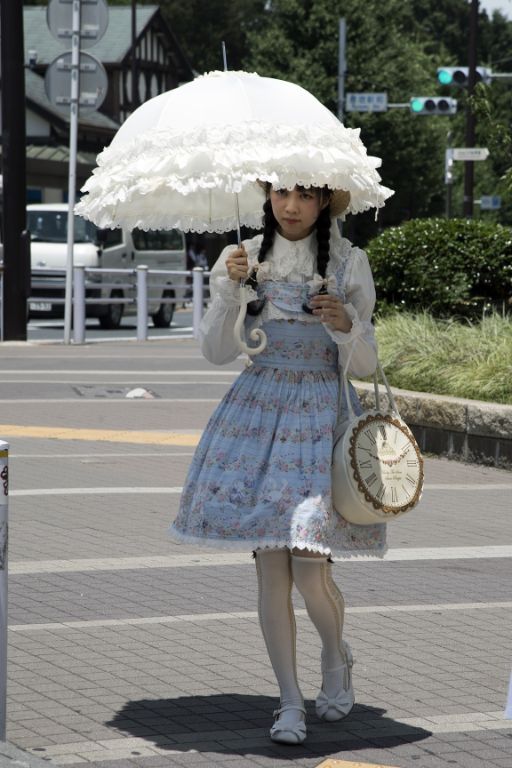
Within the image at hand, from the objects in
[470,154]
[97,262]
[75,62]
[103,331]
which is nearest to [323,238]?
[75,62]

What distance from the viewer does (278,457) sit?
502 centimetres

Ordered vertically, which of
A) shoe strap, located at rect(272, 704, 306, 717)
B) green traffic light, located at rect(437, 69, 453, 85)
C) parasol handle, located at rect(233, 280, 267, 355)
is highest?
green traffic light, located at rect(437, 69, 453, 85)

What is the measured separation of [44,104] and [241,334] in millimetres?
53130

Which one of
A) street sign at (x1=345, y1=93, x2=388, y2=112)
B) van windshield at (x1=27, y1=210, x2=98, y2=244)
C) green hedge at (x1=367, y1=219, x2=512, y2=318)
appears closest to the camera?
green hedge at (x1=367, y1=219, x2=512, y2=318)

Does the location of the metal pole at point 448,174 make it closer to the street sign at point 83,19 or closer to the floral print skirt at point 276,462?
the street sign at point 83,19

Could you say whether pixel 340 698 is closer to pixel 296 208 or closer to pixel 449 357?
pixel 296 208

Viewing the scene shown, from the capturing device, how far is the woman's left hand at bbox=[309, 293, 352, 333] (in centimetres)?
504

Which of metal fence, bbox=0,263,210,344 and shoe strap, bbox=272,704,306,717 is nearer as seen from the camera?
shoe strap, bbox=272,704,306,717

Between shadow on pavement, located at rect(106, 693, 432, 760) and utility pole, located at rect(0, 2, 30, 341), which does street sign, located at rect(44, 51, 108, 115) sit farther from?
shadow on pavement, located at rect(106, 693, 432, 760)

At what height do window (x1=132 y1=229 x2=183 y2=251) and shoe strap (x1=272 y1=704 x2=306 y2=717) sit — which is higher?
window (x1=132 y1=229 x2=183 y2=251)

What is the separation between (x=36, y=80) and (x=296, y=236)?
185 ft

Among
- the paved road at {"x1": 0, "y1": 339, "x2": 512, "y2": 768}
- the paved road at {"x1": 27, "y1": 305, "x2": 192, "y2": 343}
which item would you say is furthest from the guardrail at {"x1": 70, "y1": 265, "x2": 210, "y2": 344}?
the paved road at {"x1": 0, "y1": 339, "x2": 512, "y2": 768}

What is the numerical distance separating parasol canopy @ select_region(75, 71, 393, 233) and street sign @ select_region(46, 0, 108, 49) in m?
15.9

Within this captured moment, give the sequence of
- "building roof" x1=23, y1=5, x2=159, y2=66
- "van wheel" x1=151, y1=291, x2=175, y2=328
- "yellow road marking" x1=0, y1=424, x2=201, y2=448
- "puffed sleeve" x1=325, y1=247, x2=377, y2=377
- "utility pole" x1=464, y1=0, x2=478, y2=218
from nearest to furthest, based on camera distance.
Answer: "puffed sleeve" x1=325, y1=247, x2=377, y2=377 < "yellow road marking" x1=0, y1=424, x2=201, y2=448 < "van wheel" x1=151, y1=291, x2=175, y2=328 < "utility pole" x1=464, y1=0, x2=478, y2=218 < "building roof" x1=23, y1=5, x2=159, y2=66
